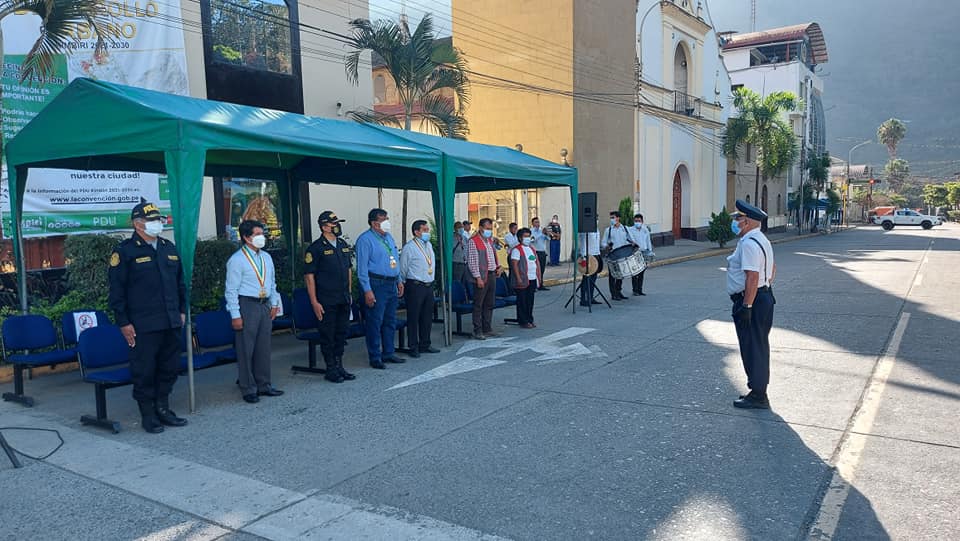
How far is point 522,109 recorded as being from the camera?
2655cm

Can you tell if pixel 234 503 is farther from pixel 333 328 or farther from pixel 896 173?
pixel 896 173

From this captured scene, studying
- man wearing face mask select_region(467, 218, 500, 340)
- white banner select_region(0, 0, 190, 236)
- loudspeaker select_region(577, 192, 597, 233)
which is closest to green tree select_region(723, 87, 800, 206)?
loudspeaker select_region(577, 192, 597, 233)

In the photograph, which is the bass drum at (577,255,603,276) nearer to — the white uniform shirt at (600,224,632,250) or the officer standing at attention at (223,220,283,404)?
the white uniform shirt at (600,224,632,250)

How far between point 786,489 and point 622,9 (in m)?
27.6

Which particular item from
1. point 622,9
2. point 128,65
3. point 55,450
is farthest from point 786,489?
point 622,9

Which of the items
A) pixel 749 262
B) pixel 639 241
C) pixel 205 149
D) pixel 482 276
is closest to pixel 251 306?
pixel 205 149

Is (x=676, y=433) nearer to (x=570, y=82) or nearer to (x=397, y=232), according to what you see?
(x=397, y=232)

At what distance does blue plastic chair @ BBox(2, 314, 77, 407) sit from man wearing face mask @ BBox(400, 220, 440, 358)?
4.01m

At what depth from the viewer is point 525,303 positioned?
11.3m

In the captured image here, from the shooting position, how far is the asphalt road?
163 inches

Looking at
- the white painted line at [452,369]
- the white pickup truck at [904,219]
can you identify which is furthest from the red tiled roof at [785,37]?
the white painted line at [452,369]

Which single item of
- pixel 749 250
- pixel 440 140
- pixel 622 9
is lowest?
pixel 749 250

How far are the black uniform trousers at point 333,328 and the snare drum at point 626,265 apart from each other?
6600 millimetres

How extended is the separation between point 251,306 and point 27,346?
267 cm
